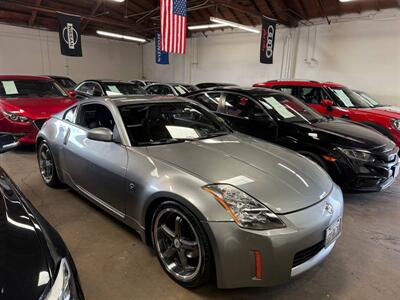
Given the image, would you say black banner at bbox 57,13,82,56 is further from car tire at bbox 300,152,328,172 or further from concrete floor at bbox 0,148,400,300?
car tire at bbox 300,152,328,172

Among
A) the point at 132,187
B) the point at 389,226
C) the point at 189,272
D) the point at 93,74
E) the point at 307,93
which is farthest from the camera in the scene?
the point at 93,74

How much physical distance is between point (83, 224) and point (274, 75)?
10681 millimetres

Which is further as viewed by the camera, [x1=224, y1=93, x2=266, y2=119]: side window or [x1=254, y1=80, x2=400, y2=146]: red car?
[x1=254, y1=80, x2=400, y2=146]: red car

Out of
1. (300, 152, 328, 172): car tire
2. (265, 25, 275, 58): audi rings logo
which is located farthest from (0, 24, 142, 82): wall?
(300, 152, 328, 172): car tire

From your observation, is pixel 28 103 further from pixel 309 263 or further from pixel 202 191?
pixel 309 263

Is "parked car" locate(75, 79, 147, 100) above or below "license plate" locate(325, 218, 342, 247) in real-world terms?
above

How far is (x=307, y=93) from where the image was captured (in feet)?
19.4

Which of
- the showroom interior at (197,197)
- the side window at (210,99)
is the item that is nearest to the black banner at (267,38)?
the showroom interior at (197,197)

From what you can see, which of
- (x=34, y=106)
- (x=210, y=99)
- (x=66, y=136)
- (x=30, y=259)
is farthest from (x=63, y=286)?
(x=34, y=106)

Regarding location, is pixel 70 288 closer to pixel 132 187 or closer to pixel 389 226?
pixel 132 187

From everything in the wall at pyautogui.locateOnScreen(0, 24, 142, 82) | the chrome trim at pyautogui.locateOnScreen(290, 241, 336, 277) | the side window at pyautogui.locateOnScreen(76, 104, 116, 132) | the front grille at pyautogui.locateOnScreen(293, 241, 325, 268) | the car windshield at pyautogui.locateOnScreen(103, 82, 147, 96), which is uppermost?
the wall at pyautogui.locateOnScreen(0, 24, 142, 82)

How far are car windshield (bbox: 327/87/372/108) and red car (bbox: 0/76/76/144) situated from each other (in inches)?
208

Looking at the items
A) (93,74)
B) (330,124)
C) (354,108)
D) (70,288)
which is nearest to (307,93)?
(354,108)

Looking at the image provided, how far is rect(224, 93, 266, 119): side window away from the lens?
3939 millimetres
